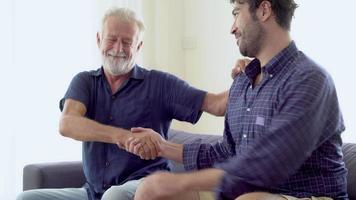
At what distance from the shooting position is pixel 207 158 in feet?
6.04

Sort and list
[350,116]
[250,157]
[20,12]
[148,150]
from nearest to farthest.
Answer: [250,157]
[148,150]
[350,116]
[20,12]

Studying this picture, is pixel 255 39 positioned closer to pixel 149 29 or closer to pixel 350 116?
pixel 350 116

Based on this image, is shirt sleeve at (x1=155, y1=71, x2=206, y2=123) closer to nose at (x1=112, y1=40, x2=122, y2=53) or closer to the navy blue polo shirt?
the navy blue polo shirt

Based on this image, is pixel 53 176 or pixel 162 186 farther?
pixel 53 176

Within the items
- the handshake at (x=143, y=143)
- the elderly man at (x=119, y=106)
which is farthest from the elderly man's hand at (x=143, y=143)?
the elderly man at (x=119, y=106)

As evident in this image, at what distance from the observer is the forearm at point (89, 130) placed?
1998mm

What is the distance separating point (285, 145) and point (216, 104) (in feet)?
2.84

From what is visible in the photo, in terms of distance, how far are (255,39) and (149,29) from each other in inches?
89.8

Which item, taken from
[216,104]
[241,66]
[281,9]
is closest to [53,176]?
[216,104]

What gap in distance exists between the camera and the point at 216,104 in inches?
85.2

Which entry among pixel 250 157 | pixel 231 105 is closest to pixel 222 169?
pixel 250 157

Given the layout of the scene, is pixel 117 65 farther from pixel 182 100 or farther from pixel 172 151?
pixel 172 151

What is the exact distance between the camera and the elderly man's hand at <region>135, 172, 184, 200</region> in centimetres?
134

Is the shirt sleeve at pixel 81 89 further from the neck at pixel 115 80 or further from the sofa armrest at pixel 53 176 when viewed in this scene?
the sofa armrest at pixel 53 176
